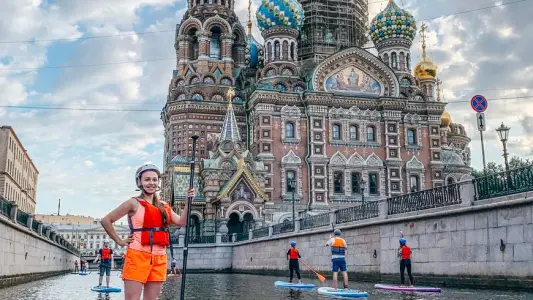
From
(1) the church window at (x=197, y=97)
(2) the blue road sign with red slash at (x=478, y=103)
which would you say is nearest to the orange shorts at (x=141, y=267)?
(2) the blue road sign with red slash at (x=478, y=103)

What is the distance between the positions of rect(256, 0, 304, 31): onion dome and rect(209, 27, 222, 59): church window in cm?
485

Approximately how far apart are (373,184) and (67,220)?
85.1m

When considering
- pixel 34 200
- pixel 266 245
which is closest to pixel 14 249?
pixel 266 245

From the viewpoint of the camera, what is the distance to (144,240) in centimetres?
557

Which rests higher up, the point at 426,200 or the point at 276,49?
the point at 276,49

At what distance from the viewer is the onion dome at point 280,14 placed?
45875 mm

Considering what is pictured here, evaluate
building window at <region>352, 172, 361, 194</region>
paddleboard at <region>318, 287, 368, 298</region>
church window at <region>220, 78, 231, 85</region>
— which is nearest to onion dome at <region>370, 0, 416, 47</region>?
building window at <region>352, 172, 361, 194</region>

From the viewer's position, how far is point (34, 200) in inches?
2921

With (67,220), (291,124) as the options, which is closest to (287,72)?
(291,124)

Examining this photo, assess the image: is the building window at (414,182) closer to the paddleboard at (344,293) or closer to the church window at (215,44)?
the church window at (215,44)

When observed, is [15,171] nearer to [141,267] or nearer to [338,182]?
[338,182]

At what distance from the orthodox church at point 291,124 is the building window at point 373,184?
0.26ft

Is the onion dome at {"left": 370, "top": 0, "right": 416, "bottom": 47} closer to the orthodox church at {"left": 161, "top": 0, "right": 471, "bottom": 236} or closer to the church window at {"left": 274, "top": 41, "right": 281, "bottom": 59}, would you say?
the orthodox church at {"left": 161, "top": 0, "right": 471, "bottom": 236}

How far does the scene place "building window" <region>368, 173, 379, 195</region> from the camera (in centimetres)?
4428
